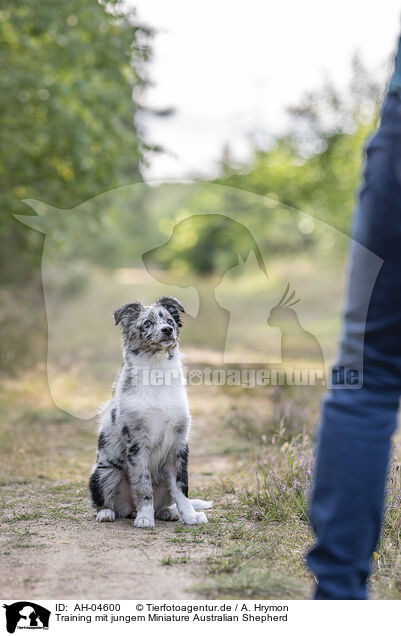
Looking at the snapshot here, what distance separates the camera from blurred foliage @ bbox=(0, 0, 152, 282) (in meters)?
11.6

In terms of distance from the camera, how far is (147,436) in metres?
4.82

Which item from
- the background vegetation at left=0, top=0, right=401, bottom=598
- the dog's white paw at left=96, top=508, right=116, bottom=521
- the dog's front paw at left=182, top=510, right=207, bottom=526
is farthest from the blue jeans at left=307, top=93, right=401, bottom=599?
the dog's white paw at left=96, top=508, right=116, bottom=521

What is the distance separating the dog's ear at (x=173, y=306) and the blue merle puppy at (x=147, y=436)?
3.8 inches

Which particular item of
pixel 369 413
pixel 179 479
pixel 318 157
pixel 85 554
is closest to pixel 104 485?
pixel 179 479

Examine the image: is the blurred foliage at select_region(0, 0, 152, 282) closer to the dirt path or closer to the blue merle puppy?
the blue merle puppy

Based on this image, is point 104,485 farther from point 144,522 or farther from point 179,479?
point 179,479

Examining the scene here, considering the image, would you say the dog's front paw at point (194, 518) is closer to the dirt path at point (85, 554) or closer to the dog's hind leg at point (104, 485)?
the dirt path at point (85, 554)

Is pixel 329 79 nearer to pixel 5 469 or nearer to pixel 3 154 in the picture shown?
pixel 3 154

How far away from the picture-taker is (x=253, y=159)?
45906 millimetres

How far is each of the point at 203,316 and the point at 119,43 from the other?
740 cm
